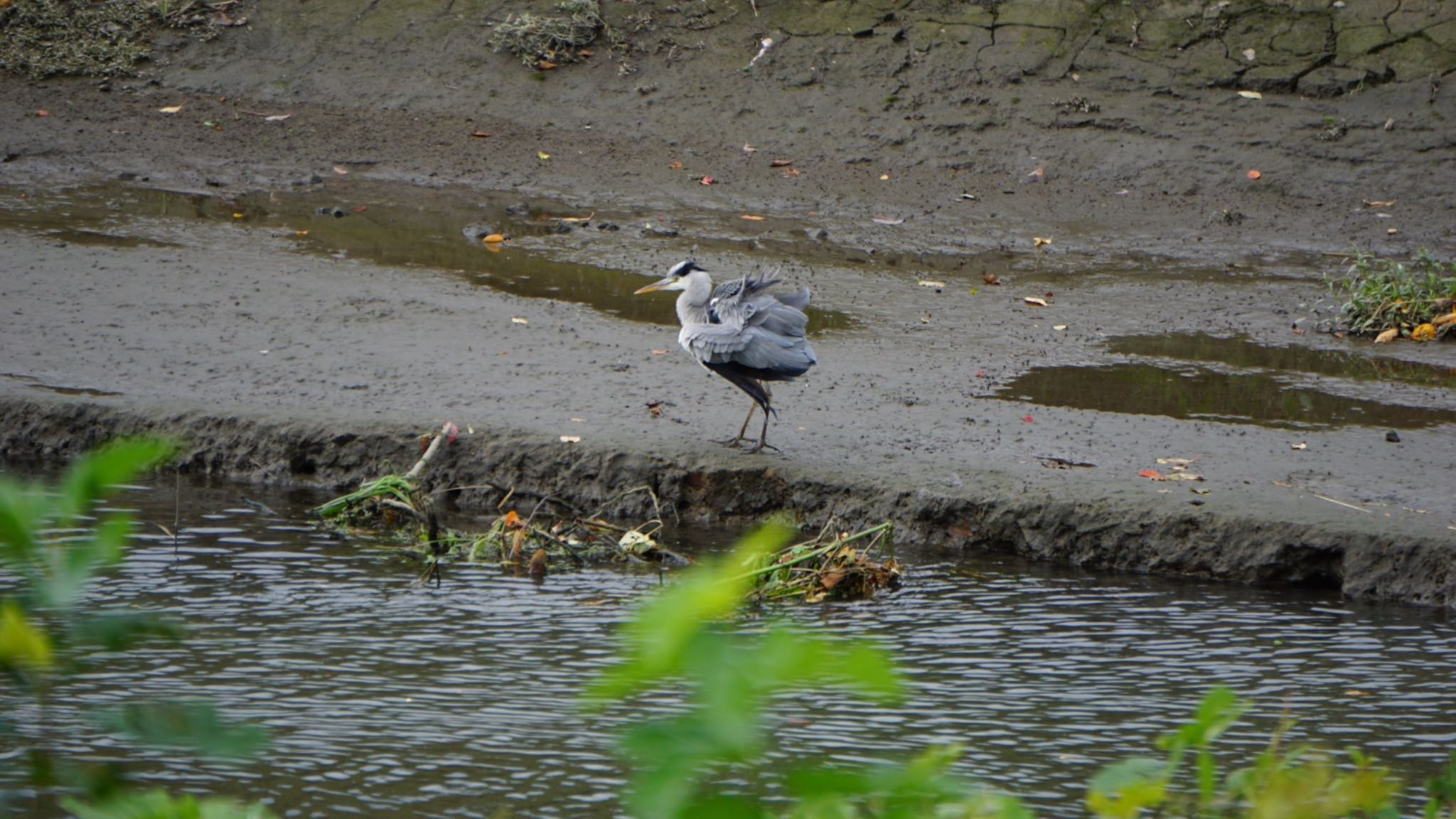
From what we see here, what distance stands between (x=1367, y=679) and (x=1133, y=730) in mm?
832

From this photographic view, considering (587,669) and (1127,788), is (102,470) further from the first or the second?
(587,669)

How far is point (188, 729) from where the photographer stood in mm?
1037

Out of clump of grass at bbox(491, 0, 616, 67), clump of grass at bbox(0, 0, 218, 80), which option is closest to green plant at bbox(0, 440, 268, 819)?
clump of grass at bbox(491, 0, 616, 67)

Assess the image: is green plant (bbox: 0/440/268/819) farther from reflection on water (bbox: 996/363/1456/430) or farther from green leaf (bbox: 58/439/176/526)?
reflection on water (bbox: 996/363/1456/430)

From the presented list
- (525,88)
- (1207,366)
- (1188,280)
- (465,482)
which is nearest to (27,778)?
(465,482)

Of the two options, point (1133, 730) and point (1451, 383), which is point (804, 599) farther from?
point (1451, 383)

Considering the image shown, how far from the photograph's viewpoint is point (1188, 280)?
9.66 m

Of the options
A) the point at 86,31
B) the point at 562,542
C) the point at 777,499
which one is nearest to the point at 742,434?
the point at 777,499

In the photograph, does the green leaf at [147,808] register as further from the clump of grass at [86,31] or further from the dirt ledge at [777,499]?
the clump of grass at [86,31]

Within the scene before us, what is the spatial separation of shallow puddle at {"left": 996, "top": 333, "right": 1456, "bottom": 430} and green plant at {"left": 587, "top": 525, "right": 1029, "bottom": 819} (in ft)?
19.5

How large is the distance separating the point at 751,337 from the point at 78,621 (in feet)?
15.5

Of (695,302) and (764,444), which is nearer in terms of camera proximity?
(764,444)

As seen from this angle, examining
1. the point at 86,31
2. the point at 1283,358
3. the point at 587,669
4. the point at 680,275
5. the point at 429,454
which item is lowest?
the point at 587,669

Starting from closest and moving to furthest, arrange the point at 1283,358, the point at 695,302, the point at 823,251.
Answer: the point at 695,302, the point at 1283,358, the point at 823,251
